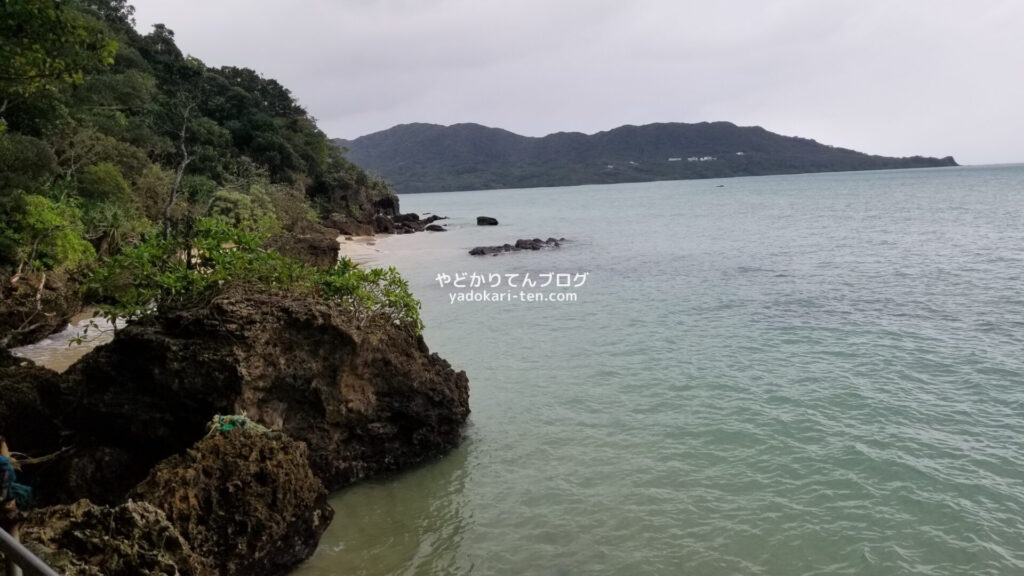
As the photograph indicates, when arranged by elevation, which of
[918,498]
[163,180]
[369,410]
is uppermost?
[163,180]

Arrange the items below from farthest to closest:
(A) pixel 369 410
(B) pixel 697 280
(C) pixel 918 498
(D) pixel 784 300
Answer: (B) pixel 697 280 → (D) pixel 784 300 → (A) pixel 369 410 → (C) pixel 918 498

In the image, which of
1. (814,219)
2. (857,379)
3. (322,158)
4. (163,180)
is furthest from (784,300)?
(322,158)

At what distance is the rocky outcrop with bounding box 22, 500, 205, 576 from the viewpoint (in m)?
3.87

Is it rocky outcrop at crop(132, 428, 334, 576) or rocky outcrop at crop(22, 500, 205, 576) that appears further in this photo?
rocky outcrop at crop(132, 428, 334, 576)

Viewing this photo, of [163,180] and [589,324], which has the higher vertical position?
[163,180]

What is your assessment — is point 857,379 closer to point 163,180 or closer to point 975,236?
point 163,180

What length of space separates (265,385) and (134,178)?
1879 centimetres

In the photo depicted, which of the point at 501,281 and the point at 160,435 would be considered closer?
the point at 160,435

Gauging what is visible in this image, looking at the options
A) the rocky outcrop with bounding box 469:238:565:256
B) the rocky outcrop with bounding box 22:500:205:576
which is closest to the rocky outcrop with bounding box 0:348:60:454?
the rocky outcrop with bounding box 22:500:205:576

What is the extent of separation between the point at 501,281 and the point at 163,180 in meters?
13.5

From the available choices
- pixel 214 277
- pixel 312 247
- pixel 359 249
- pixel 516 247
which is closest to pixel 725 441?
pixel 214 277

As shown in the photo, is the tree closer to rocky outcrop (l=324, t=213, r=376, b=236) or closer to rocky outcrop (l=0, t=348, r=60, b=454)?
rocky outcrop (l=0, t=348, r=60, b=454)

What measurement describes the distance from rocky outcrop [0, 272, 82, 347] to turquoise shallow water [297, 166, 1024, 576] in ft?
25.0

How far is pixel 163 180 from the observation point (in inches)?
904
